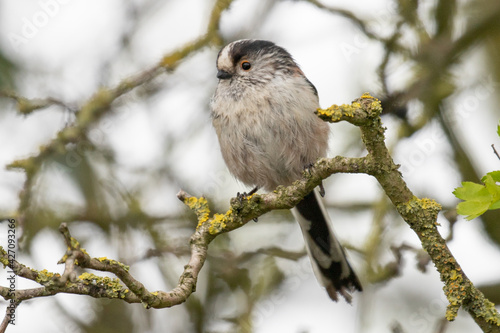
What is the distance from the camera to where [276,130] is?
4.42m

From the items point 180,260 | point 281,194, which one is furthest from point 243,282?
point 281,194

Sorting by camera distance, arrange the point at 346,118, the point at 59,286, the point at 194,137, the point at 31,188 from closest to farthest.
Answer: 1. the point at 59,286
2. the point at 346,118
3. the point at 31,188
4. the point at 194,137

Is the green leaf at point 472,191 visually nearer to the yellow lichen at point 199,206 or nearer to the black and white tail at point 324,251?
the yellow lichen at point 199,206

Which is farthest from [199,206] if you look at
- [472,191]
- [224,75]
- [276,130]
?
[472,191]

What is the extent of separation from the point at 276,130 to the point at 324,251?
120 cm

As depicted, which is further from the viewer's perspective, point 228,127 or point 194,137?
point 194,137

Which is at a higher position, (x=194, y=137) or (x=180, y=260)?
(x=194, y=137)

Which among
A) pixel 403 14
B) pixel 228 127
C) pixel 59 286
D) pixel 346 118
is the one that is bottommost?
pixel 59 286

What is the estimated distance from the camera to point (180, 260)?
201 inches

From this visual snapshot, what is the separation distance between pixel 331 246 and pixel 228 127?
A: 137cm

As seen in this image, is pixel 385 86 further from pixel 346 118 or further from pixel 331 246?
pixel 346 118

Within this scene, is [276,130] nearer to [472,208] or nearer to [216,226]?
[216,226]

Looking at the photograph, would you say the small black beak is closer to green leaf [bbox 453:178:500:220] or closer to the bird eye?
the bird eye

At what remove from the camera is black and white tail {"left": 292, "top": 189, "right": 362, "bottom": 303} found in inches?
184
